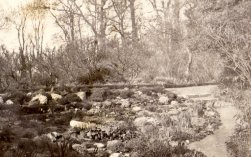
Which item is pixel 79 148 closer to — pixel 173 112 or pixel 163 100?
pixel 173 112

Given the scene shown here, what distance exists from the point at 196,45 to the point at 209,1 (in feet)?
6.35

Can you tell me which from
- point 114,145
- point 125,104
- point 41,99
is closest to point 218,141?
point 114,145

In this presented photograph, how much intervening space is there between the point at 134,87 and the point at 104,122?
591 centimetres

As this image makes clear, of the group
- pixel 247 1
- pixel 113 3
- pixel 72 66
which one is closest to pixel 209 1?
pixel 247 1

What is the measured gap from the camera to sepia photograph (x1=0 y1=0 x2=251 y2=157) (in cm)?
1026

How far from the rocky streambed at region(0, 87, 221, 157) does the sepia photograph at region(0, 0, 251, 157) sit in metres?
0.03

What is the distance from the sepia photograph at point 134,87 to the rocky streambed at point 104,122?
0.03 meters

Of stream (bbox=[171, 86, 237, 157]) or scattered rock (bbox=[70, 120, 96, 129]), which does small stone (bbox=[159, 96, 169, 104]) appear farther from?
scattered rock (bbox=[70, 120, 96, 129])

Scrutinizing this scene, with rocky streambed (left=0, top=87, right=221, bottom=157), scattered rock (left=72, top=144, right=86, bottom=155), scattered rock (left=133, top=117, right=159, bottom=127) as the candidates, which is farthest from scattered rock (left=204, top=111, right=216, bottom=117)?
scattered rock (left=72, top=144, right=86, bottom=155)

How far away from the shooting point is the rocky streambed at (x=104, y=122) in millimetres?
9711

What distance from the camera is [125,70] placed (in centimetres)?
2288

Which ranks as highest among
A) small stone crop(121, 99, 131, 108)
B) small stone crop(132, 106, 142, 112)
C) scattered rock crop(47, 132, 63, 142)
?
small stone crop(121, 99, 131, 108)

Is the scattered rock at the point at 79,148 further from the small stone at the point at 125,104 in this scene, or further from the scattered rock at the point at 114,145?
the small stone at the point at 125,104

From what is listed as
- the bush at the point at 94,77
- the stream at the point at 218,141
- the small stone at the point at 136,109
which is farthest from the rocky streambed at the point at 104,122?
the bush at the point at 94,77
